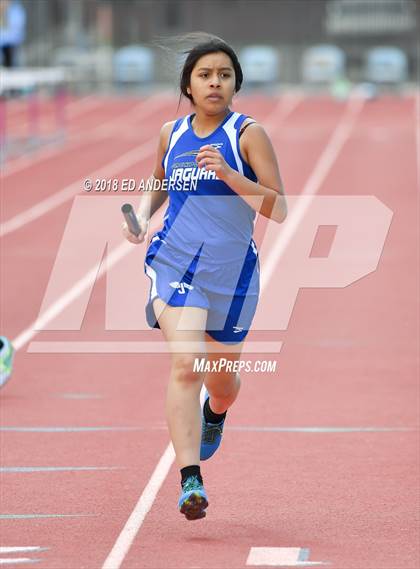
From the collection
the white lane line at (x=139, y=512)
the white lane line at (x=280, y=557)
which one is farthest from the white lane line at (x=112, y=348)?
the white lane line at (x=280, y=557)

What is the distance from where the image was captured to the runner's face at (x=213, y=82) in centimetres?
600

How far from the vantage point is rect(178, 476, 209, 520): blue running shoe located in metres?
5.79

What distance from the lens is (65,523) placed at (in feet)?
Answer: 21.2

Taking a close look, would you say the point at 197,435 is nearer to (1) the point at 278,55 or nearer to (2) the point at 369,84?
(2) the point at 369,84

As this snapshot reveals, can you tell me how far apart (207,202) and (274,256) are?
9.50m

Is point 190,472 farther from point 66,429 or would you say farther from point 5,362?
point 5,362

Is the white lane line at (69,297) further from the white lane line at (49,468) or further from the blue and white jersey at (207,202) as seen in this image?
the blue and white jersey at (207,202)

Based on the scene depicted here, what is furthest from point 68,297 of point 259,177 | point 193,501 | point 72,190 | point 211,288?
point 72,190

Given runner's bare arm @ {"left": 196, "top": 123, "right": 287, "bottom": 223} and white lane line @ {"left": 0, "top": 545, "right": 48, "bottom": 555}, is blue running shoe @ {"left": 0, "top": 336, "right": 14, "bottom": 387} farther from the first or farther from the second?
runner's bare arm @ {"left": 196, "top": 123, "right": 287, "bottom": 223}

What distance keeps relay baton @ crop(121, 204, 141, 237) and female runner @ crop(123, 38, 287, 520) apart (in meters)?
0.09

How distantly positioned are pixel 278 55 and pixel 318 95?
591 centimetres

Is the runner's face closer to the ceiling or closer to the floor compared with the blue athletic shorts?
closer to the ceiling

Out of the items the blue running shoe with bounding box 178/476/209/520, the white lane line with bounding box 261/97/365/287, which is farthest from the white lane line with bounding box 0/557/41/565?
the white lane line with bounding box 261/97/365/287

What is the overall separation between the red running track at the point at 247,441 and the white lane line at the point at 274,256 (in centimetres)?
5
